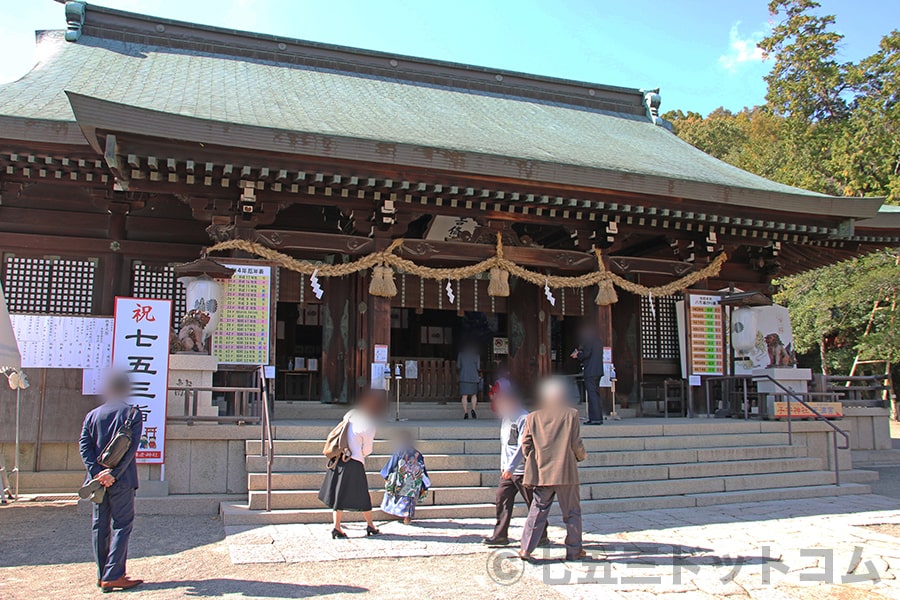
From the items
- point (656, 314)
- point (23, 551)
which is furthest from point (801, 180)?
point (23, 551)

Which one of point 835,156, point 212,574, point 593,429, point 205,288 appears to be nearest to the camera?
point 212,574

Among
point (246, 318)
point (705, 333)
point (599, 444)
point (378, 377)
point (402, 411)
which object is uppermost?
point (246, 318)

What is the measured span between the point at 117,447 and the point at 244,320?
15.4 ft

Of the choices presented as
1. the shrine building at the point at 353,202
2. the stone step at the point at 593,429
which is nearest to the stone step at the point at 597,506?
the stone step at the point at 593,429

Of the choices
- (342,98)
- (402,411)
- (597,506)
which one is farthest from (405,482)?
(342,98)

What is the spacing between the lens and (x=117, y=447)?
197 inches

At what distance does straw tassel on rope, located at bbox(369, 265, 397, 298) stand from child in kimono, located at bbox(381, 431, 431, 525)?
353 centimetres

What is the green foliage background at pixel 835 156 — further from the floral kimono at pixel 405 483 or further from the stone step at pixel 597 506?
the floral kimono at pixel 405 483

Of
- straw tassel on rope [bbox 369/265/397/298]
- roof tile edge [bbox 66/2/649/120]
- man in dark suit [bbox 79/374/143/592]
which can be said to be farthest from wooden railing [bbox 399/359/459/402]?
man in dark suit [bbox 79/374/143/592]

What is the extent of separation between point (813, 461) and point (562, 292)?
512 cm

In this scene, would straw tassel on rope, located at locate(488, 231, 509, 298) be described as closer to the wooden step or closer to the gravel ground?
the wooden step

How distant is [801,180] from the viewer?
2727 centimetres

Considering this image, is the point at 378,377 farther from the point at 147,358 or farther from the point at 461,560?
the point at 461,560

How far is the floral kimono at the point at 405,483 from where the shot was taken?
274 inches
